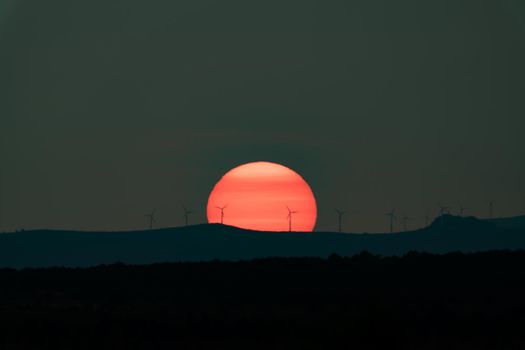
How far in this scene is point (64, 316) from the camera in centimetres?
9362

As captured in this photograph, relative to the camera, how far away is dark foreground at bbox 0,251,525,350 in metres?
79.1

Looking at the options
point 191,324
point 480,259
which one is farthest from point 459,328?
point 480,259

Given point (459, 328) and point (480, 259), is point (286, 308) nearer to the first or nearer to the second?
point (459, 328)

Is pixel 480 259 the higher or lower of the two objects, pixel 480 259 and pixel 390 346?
the higher

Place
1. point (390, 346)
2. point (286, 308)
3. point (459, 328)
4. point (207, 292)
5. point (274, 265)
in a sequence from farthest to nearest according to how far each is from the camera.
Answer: point (274, 265) < point (207, 292) < point (286, 308) < point (459, 328) < point (390, 346)

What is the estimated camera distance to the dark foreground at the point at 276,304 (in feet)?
259

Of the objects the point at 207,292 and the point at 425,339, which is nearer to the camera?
the point at 425,339

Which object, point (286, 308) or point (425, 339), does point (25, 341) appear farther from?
point (286, 308)

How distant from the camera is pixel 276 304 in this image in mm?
109500

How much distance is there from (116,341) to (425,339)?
1462 cm

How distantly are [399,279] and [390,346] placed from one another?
2352 inches

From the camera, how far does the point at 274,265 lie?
143 meters

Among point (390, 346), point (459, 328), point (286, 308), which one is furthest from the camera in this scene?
point (286, 308)

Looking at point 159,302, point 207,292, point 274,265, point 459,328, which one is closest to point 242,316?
point 459,328
